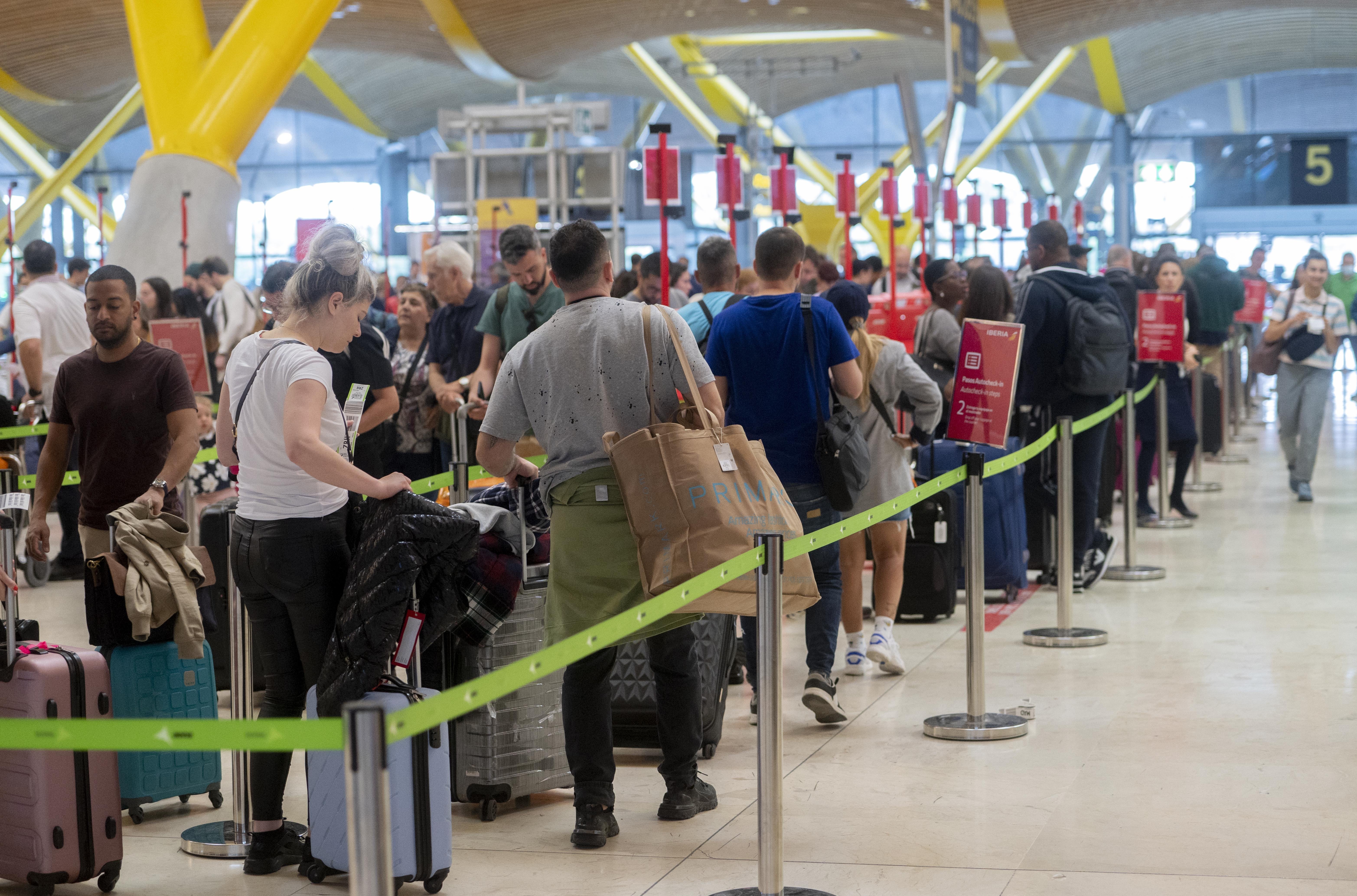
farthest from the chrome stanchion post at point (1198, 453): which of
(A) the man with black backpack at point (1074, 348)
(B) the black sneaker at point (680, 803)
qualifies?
(B) the black sneaker at point (680, 803)

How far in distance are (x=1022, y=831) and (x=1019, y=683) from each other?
1.81 metres

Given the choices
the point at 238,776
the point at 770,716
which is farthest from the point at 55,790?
the point at 770,716

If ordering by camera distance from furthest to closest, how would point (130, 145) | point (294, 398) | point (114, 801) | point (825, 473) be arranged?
point (130, 145), point (825, 473), point (114, 801), point (294, 398)

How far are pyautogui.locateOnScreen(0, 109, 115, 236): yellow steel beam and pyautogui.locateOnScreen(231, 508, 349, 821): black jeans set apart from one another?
24461 mm

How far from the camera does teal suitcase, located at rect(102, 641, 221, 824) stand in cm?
411

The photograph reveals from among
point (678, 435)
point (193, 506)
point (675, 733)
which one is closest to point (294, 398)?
point (678, 435)

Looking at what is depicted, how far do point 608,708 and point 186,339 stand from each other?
15.9 feet

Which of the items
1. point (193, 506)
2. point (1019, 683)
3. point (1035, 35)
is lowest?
point (1019, 683)

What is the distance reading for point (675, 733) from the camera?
4.01 m

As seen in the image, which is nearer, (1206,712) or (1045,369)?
(1206,712)

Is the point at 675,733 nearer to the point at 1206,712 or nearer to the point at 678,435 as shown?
the point at 678,435

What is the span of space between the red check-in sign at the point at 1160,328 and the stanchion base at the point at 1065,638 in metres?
2.90

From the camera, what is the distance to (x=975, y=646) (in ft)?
16.0

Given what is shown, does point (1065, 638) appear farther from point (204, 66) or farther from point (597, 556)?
point (204, 66)
